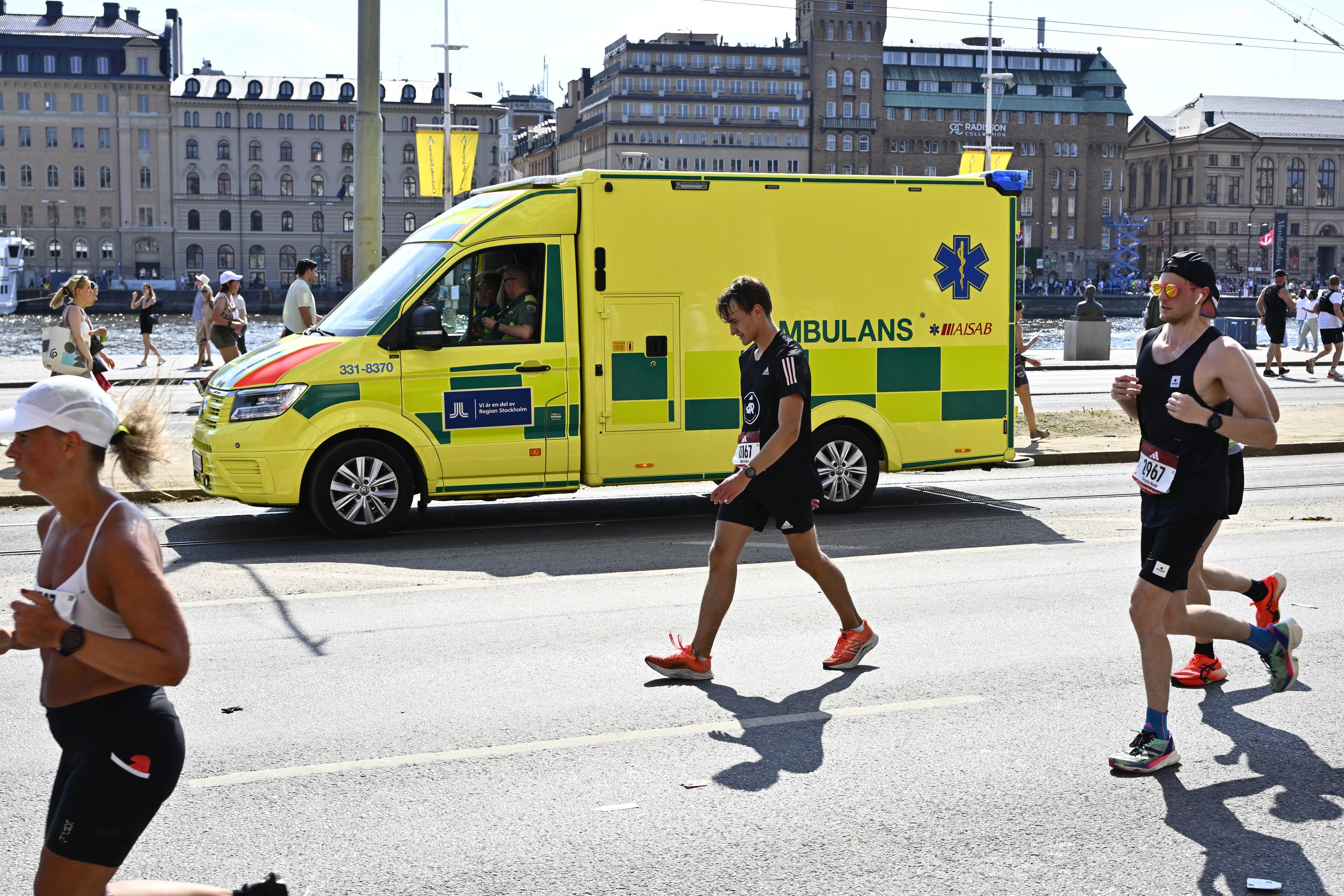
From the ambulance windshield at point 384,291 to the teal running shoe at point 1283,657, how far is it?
251 inches

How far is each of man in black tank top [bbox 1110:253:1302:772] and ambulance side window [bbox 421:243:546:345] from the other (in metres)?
5.90

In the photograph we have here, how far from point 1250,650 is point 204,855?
16.3ft

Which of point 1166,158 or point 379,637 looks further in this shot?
point 1166,158

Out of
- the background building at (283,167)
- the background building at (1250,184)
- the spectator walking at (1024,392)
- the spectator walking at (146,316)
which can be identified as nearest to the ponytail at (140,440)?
the spectator walking at (1024,392)

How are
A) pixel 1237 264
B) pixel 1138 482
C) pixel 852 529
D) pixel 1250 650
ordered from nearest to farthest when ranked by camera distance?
pixel 1138 482 → pixel 1250 650 → pixel 852 529 → pixel 1237 264

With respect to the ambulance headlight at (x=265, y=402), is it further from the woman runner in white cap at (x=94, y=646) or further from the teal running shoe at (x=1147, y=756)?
the woman runner in white cap at (x=94, y=646)

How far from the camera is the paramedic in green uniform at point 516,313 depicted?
10289 mm

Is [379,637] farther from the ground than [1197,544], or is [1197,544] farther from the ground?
[1197,544]

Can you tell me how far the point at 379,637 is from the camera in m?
7.08

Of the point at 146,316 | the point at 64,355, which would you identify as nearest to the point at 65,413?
the point at 64,355

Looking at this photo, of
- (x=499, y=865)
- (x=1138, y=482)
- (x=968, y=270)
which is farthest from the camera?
(x=968, y=270)

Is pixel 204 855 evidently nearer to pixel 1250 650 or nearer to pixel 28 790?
pixel 28 790

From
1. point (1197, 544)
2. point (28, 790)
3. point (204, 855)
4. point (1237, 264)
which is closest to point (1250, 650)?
point (1197, 544)

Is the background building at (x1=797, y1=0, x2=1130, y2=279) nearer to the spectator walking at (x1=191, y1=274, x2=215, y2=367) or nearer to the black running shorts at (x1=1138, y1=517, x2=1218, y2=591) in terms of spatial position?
the spectator walking at (x1=191, y1=274, x2=215, y2=367)
